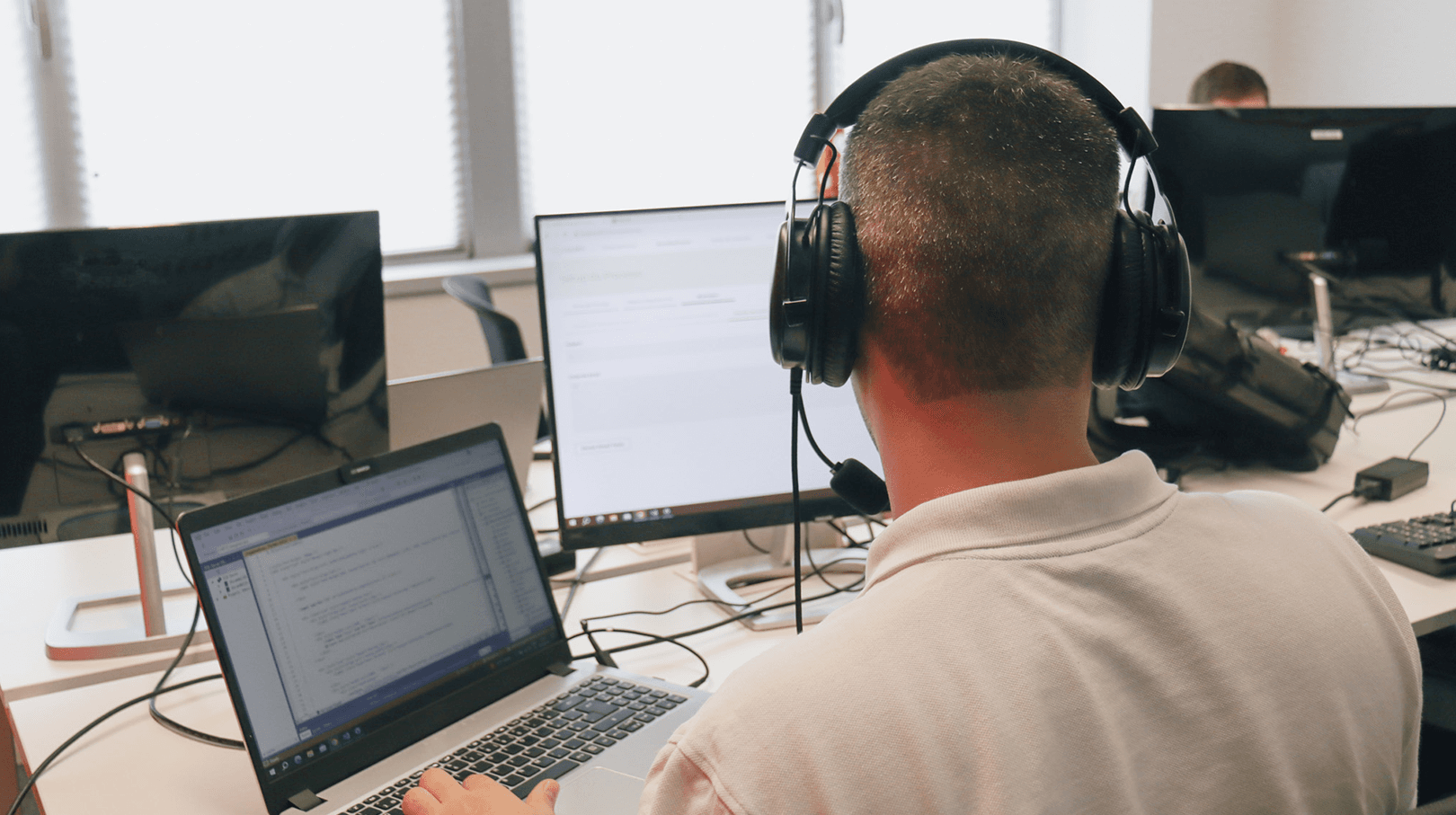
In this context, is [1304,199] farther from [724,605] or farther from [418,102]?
[418,102]

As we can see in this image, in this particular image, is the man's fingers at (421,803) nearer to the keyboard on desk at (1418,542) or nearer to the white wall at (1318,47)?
the keyboard on desk at (1418,542)

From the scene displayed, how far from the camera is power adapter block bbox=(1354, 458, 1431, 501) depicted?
1.46m

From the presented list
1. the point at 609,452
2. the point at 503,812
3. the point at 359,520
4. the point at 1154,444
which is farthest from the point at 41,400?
the point at 1154,444

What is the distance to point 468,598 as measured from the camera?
1.02m

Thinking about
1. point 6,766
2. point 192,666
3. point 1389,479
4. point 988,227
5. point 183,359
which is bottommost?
point 6,766

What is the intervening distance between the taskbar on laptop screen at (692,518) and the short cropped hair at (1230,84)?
2.47m

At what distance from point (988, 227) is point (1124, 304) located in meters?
0.11

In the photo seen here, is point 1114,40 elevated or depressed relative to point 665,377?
elevated

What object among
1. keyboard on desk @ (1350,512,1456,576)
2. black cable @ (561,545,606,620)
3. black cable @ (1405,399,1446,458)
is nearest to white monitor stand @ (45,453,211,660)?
black cable @ (561,545,606,620)

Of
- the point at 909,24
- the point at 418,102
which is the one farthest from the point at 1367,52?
the point at 418,102

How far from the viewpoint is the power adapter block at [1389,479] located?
1456 millimetres

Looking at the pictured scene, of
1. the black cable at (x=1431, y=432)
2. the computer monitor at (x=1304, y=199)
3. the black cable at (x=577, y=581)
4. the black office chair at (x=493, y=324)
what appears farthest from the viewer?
the black office chair at (x=493, y=324)

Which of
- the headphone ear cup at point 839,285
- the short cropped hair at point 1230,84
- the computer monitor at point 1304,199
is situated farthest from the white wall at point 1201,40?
the headphone ear cup at point 839,285

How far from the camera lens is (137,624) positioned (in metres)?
1.28
